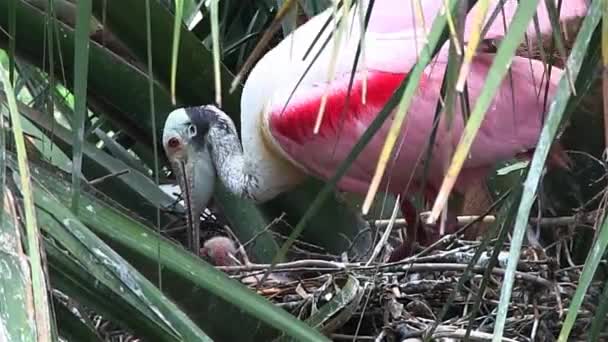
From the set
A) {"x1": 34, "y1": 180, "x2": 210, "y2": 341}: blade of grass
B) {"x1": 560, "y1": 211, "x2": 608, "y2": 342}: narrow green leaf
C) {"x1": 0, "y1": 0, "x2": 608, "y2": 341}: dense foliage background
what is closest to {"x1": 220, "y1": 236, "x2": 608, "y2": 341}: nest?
{"x1": 0, "y1": 0, "x2": 608, "y2": 341}: dense foliage background

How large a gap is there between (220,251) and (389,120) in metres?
0.53

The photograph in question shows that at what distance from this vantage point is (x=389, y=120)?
271 centimetres

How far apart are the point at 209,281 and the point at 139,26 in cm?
119

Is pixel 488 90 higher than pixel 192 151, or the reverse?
pixel 488 90

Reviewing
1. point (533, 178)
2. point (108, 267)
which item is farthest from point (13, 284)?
point (533, 178)

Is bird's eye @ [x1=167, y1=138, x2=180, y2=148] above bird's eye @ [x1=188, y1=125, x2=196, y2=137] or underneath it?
underneath

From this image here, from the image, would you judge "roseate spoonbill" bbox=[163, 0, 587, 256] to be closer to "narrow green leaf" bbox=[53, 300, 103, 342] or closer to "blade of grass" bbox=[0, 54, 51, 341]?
"narrow green leaf" bbox=[53, 300, 103, 342]

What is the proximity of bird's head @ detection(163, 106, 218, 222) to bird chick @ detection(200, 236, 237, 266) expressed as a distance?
228 millimetres

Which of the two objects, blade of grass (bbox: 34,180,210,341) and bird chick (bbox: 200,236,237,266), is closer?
blade of grass (bbox: 34,180,210,341)

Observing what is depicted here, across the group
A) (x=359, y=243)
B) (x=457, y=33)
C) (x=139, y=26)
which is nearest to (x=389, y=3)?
(x=359, y=243)

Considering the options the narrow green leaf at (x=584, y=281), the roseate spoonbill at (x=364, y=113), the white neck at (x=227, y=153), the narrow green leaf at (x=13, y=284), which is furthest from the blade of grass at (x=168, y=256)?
the white neck at (x=227, y=153)

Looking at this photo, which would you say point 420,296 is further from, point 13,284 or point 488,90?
point 488,90

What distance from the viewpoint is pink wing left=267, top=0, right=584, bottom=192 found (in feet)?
8.97

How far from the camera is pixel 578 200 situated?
2646 mm
